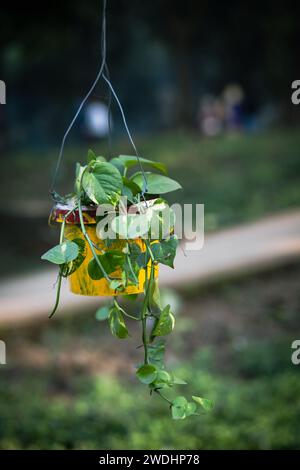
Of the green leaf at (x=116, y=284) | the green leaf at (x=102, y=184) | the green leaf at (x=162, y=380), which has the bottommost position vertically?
the green leaf at (x=162, y=380)

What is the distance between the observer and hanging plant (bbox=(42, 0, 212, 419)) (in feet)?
4.66

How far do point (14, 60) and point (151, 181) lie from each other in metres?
13.8

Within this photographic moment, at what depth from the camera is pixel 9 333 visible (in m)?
4.27

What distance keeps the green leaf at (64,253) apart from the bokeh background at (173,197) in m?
1.89

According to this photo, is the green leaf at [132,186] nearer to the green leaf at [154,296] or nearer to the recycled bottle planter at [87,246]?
the recycled bottle planter at [87,246]

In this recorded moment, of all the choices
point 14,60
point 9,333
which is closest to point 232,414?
point 9,333

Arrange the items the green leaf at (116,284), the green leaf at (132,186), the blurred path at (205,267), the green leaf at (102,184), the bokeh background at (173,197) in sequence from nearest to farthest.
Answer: the green leaf at (116,284), the green leaf at (102,184), the green leaf at (132,186), the bokeh background at (173,197), the blurred path at (205,267)

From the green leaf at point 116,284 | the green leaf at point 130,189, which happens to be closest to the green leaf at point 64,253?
the green leaf at point 116,284

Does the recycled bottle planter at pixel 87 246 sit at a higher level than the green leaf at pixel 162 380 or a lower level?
higher

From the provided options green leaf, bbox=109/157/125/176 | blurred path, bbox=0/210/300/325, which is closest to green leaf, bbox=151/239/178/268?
green leaf, bbox=109/157/125/176

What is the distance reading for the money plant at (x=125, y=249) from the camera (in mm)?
1416

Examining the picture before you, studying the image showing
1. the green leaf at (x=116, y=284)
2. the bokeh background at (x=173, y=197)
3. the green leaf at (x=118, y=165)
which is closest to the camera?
the green leaf at (x=116, y=284)

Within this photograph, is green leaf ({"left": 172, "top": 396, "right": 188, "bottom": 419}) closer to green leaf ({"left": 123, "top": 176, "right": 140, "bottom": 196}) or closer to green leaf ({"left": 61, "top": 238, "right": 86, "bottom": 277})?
green leaf ({"left": 61, "top": 238, "right": 86, "bottom": 277})
